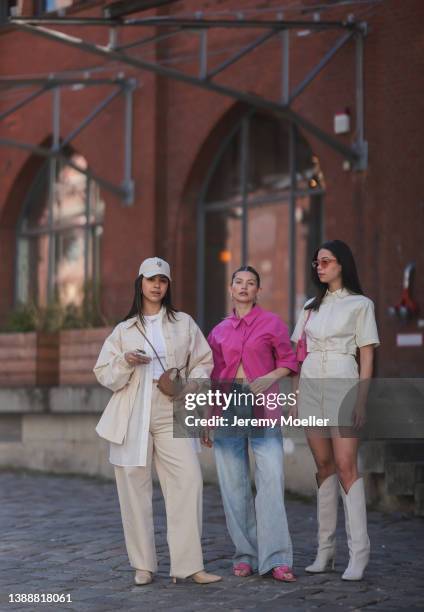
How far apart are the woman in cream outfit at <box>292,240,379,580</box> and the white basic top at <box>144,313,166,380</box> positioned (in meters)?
0.85

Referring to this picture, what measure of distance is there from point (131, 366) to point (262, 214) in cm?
862

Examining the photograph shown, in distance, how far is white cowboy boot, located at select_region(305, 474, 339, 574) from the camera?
7.00m

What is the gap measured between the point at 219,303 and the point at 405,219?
402 centimetres

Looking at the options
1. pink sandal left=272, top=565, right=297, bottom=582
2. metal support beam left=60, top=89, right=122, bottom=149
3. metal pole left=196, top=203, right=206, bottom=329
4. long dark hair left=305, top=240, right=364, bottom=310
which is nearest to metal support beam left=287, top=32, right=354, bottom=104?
metal pole left=196, top=203, right=206, bottom=329

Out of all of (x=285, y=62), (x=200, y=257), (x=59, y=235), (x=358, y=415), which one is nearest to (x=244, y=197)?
(x=200, y=257)

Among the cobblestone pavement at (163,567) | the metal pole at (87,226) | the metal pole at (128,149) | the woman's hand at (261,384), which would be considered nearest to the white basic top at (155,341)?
the woman's hand at (261,384)

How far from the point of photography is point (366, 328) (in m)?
6.85

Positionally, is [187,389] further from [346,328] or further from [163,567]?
[163,567]

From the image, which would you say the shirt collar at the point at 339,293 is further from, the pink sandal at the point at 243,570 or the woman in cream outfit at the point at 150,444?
the pink sandal at the point at 243,570

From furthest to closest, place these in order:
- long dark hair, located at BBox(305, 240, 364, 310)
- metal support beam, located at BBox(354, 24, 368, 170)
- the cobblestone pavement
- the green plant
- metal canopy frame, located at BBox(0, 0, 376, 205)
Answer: the green plant → metal support beam, located at BBox(354, 24, 368, 170) → metal canopy frame, located at BBox(0, 0, 376, 205) → long dark hair, located at BBox(305, 240, 364, 310) → the cobblestone pavement

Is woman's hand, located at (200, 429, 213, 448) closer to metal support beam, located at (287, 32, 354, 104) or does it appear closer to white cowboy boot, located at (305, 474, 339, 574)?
white cowboy boot, located at (305, 474, 339, 574)

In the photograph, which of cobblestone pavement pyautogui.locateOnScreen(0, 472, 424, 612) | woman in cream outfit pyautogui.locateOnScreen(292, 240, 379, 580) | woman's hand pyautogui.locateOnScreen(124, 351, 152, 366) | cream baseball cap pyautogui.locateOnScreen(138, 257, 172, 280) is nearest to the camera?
cobblestone pavement pyautogui.locateOnScreen(0, 472, 424, 612)

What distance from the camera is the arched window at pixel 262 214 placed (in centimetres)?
1455

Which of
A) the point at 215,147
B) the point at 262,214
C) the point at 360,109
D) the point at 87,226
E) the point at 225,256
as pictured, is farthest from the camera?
the point at 87,226
